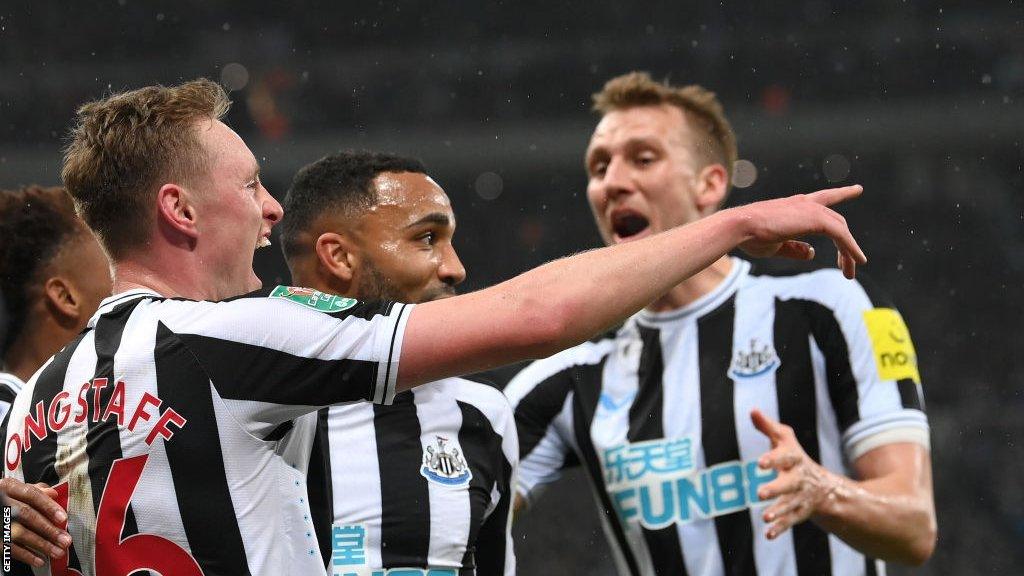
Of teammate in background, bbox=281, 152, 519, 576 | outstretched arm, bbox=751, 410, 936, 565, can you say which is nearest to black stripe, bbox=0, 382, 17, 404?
teammate in background, bbox=281, 152, 519, 576

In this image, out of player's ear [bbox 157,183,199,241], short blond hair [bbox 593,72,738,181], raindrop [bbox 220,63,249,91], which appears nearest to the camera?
player's ear [bbox 157,183,199,241]

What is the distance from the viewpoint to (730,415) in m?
3.32

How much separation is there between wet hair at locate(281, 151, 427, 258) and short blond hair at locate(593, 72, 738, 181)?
1197 millimetres

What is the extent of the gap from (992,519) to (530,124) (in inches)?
223

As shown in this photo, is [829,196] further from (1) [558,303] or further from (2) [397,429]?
(2) [397,429]

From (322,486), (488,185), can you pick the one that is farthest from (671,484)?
(488,185)

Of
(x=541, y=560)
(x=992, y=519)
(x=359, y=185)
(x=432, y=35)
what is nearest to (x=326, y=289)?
(x=359, y=185)

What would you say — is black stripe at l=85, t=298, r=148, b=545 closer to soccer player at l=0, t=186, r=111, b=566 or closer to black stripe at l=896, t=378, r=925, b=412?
soccer player at l=0, t=186, r=111, b=566

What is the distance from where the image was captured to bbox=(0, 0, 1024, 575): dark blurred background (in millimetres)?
10406

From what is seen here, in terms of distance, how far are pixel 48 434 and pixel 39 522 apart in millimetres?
136

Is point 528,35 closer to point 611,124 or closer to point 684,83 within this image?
point 684,83

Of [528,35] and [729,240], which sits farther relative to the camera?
[528,35]

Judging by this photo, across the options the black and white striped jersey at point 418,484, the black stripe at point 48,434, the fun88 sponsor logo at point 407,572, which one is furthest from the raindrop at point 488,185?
the black stripe at point 48,434

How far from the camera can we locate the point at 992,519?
778cm
